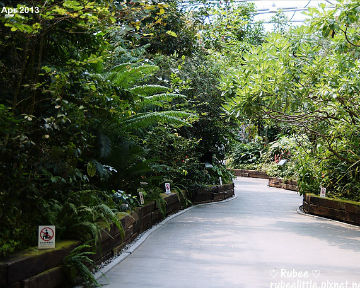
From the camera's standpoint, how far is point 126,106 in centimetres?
781

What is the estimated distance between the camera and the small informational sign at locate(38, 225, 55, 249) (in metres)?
4.35

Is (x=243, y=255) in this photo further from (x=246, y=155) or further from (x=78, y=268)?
(x=246, y=155)

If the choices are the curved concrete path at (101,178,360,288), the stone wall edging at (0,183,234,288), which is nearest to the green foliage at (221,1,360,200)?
the curved concrete path at (101,178,360,288)

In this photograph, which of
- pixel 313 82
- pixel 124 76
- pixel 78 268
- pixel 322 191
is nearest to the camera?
pixel 78 268

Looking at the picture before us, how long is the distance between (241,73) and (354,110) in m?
2.32

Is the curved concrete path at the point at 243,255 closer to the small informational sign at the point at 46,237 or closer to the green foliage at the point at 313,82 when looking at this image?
the small informational sign at the point at 46,237

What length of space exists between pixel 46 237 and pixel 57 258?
23cm

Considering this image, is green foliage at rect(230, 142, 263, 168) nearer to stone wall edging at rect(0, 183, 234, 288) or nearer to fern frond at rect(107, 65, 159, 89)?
stone wall edging at rect(0, 183, 234, 288)

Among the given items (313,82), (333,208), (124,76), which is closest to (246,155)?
(333,208)

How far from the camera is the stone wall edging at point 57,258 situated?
3.69m

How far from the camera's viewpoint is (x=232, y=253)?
6.68 m

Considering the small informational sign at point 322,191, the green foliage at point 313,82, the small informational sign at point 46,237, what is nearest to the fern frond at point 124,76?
the green foliage at point 313,82

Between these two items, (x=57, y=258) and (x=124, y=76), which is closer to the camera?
(x=57, y=258)

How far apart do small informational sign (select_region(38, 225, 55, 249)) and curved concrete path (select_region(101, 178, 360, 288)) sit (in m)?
0.86
